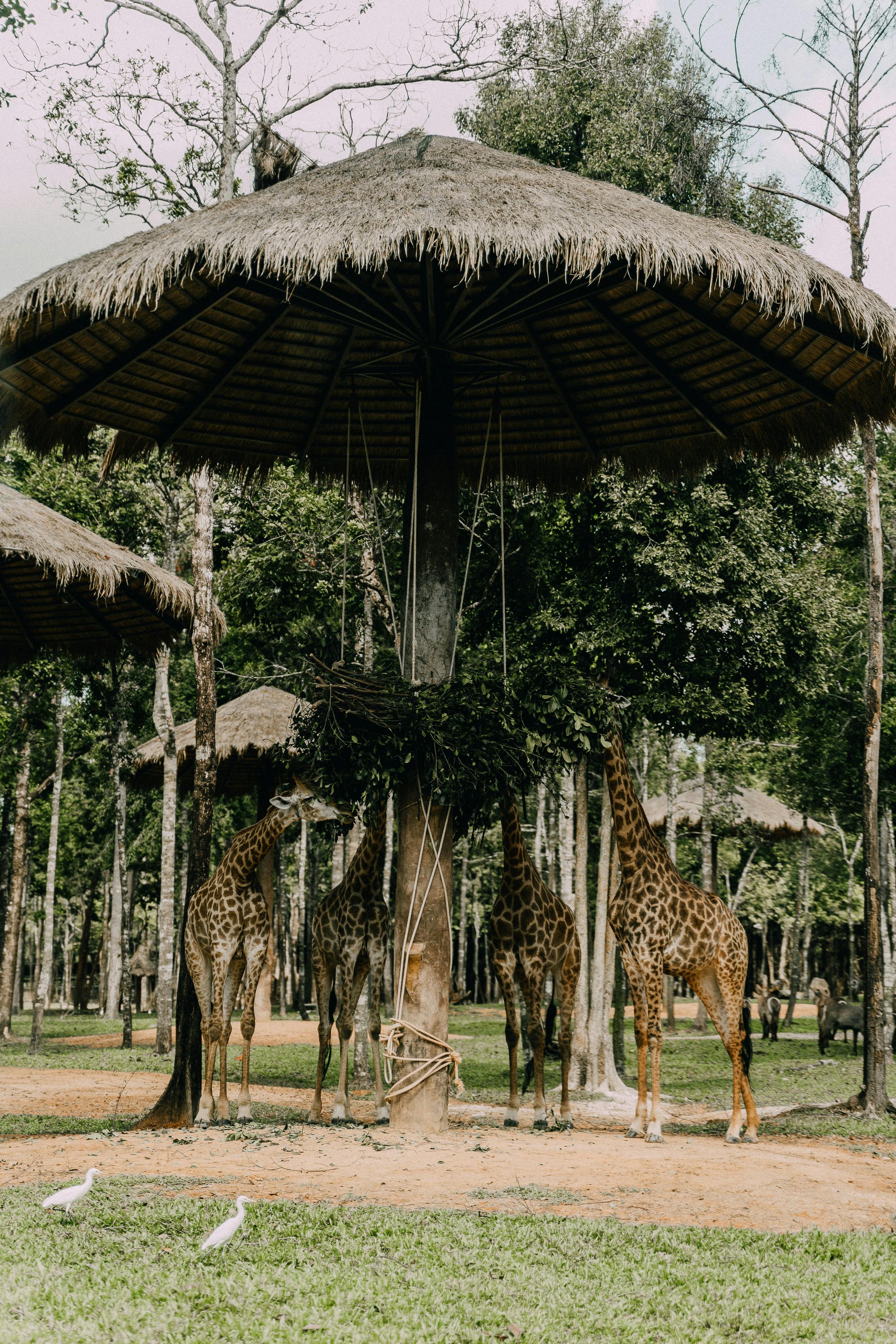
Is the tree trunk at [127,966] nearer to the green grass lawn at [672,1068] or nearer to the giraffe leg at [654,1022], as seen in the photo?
the green grass lawn at [672,1068]

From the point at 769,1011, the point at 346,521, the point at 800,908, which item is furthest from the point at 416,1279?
the point at 800,908

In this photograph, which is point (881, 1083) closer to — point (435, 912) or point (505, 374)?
point (435, 912)

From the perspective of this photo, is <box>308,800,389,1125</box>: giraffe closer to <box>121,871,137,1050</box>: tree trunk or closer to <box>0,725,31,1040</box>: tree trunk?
<box>121,871,137,1050</box>: tree trunk

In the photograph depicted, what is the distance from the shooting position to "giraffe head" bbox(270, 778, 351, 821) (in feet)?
30.2

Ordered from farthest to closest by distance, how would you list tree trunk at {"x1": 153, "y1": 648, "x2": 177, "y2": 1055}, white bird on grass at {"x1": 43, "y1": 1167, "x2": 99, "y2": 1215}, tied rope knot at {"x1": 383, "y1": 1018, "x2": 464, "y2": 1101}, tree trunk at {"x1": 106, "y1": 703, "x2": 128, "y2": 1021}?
tree trunk at {"x1": 106, "y1": 703, "x2": 128, "y2": 1021}, tree trunk at {"x1": 153, "y1": 648, "x2": 177, "y2": 1055}, tied rope knot at {"x1": 383, "y1": 1018, "x2": 464, "y2": 1101}, white bird on grass at {"x1": 43, "y1": 1167, "x2": 99, "y2": 1215}

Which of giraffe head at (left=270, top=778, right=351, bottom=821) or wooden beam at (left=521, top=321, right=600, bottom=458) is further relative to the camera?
wooden beam at (left=521, top=321, right=600, bottom=458)

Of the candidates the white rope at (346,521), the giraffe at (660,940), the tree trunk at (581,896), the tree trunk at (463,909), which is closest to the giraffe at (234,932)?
the white rope at (346,521)

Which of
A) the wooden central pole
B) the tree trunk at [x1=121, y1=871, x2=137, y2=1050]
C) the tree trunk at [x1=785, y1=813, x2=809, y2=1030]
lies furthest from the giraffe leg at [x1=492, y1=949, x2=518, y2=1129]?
the tree trunk at [x1=785, y1=813, x2=809, y2=1030]

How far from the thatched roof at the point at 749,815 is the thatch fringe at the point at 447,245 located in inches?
651

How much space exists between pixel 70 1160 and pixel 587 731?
169 inches

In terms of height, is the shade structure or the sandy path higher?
the shade structure

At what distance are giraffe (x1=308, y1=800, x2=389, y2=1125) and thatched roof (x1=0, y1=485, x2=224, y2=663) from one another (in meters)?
2.92

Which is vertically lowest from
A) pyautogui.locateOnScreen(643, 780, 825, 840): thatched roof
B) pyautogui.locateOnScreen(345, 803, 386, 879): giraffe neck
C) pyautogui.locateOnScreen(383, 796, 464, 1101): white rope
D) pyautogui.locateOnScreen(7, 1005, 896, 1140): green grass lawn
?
pyautogui.locateOnScreen(7, 1005, 896, 1140): green grass lawn

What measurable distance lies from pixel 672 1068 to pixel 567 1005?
9.71 m
